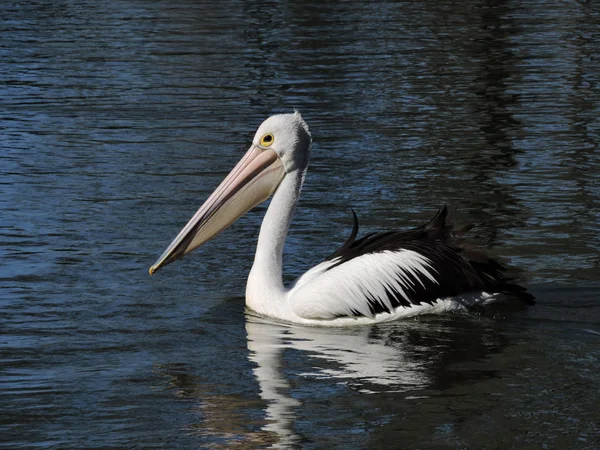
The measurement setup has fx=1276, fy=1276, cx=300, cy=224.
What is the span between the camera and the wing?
6.29m

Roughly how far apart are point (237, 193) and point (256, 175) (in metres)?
0.14

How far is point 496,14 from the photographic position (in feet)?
70.1

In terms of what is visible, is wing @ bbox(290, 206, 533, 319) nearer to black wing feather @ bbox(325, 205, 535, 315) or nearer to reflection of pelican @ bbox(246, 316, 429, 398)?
black wing feather @ bbox(325, 205, 535, 315)

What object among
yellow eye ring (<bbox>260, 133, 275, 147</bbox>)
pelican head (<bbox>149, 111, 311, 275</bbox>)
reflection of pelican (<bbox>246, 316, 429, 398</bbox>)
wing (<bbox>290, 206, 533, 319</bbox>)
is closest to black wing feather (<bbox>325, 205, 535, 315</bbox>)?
wing (<bbox>290, 206, 533, 319</bbox>)

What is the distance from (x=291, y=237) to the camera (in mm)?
7930

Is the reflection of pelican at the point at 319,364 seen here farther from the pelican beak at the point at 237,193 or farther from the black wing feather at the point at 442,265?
the pelican beak at the point at 237,193

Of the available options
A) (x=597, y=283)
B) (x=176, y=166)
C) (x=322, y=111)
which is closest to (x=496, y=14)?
(x=322, y=111)

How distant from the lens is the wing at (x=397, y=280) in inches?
247

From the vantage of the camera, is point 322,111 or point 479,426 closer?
point 479,426

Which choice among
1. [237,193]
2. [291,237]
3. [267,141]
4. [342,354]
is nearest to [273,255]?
[237,193]

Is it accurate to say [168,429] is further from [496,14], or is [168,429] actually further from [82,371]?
[496,14]

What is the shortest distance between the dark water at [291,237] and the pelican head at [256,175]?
39 centimetres

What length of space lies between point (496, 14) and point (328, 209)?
13.5 m

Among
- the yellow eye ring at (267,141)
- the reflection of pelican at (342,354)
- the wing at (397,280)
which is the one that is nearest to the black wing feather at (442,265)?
the wing at (397,280)
